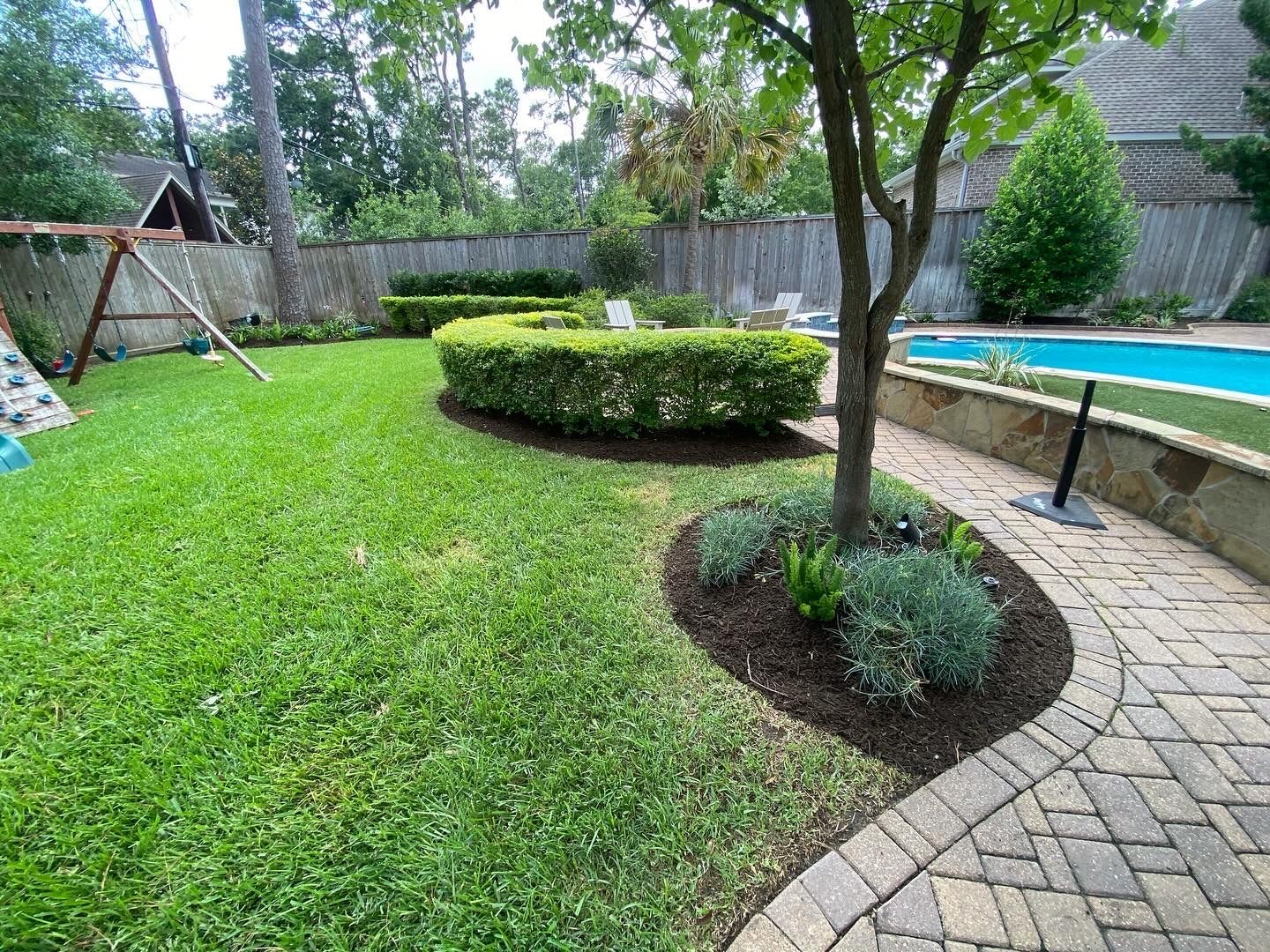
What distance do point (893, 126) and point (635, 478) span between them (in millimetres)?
2529

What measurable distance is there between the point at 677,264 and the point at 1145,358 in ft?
26.9

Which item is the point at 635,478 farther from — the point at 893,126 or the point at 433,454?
the point at 893,126

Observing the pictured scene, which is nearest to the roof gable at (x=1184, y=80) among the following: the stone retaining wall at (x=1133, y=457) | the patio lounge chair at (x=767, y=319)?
the patio lounge chair at (x=767, y=319)

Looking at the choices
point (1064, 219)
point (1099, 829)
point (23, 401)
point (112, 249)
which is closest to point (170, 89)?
point (112, 249)

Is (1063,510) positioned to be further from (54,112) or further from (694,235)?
(54,112)

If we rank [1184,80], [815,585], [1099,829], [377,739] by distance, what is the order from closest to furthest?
[1099,829], [377,739], [815,585], [1184,80]

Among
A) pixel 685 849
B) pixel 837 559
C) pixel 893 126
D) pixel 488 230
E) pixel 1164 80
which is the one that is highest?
pixel 1164 80

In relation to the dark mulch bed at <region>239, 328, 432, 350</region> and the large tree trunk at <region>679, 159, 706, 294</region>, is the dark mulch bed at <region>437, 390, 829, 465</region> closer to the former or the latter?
the large tree trunk at <region>679, 159, 706, 294</region>

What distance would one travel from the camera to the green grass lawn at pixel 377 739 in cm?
132

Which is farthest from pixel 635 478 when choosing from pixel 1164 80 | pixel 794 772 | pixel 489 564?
pixel 1164 80

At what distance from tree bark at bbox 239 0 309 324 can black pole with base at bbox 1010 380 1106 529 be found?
1350cm

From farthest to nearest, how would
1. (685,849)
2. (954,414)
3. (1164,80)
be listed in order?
1. (1164,80)
2. (954,414)
3. (685,849)

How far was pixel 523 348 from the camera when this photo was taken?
177 inches

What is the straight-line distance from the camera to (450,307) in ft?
35.6
